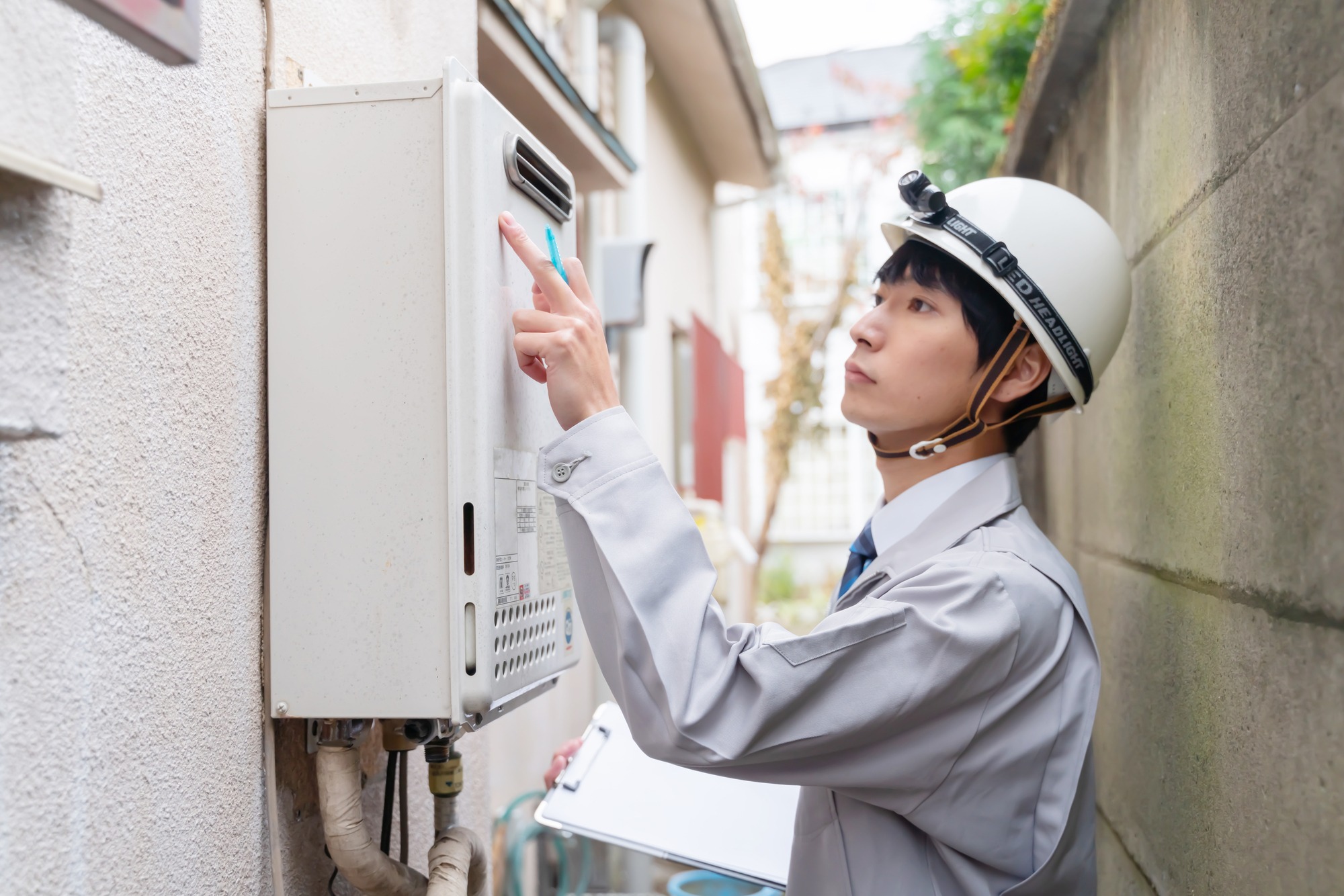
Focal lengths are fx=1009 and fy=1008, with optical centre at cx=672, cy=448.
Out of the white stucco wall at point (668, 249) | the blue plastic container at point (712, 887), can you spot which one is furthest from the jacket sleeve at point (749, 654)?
the white stucco wall at point (668, 249)

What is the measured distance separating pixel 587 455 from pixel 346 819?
2.00 ft

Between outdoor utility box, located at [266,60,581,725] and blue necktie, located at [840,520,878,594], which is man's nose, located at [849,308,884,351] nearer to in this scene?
blue necktie, located at [840,520,878,594]

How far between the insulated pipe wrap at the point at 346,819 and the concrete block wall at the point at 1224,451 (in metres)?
1.13

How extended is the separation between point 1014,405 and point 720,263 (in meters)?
6.99

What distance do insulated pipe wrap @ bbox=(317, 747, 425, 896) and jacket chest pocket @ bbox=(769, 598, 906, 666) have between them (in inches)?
24.9

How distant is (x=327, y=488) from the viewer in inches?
53.5

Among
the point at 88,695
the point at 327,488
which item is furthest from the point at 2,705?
the point at 327,488

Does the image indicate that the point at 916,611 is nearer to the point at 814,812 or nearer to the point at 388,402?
the point at 814,812

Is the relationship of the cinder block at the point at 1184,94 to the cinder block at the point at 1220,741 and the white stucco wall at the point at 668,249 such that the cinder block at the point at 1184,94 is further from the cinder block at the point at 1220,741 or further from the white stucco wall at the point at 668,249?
the white stucco wall at the point at 668,249

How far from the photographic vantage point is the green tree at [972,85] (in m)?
4.34

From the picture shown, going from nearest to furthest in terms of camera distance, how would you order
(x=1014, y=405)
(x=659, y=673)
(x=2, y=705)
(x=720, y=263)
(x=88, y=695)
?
(x=2, y=705) → (x=88, y=695) → (x=659, y=673) → (x=1014, y=405) → (x=720, y=263)

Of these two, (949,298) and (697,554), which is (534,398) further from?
(949,298)

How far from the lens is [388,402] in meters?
1.34

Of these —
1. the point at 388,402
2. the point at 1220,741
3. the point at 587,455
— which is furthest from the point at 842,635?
the point at 388,402
